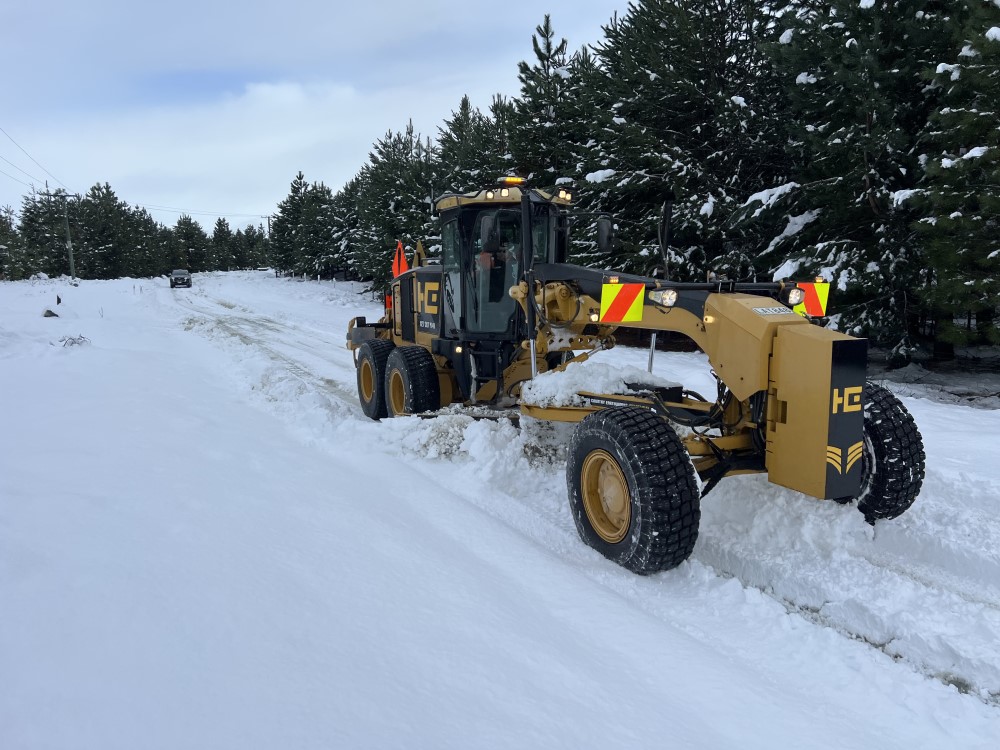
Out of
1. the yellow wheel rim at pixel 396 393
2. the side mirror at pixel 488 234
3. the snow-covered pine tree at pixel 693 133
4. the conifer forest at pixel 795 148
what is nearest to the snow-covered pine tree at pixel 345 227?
the conifer forest at pixel 795 148

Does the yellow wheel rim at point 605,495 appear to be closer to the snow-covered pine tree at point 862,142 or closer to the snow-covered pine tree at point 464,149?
the snow-covered pine tree at point 862,142

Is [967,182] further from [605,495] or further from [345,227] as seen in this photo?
[345,227]

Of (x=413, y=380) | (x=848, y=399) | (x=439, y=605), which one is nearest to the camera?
(x=439, y=605)

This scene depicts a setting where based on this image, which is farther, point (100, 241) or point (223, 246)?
point (223, 246)

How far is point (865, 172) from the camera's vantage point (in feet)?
33.9

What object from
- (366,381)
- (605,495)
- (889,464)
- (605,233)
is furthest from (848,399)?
(366,381)

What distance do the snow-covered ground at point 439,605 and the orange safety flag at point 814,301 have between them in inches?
49.7

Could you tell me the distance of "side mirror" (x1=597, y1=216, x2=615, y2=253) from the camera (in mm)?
5406

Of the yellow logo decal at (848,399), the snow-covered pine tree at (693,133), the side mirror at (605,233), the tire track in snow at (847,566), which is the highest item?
the snow-covered pine tree at (693,133)

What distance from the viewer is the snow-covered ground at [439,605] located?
206 centimetres

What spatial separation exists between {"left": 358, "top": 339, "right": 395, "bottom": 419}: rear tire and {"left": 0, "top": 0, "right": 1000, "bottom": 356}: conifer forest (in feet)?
10.7

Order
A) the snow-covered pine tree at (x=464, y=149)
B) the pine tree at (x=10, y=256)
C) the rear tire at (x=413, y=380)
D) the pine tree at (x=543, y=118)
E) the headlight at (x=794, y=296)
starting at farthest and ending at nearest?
the pine tree at (x=10, y=256) < the snow-covered pine tree at (x=464, y=149) < the pine tree at (x=543, y=118) < the rear tire at (x=413, y=380) < the headlight at (x=794, y=296)

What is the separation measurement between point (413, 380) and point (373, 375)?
1.33m

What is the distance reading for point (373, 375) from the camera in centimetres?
826
